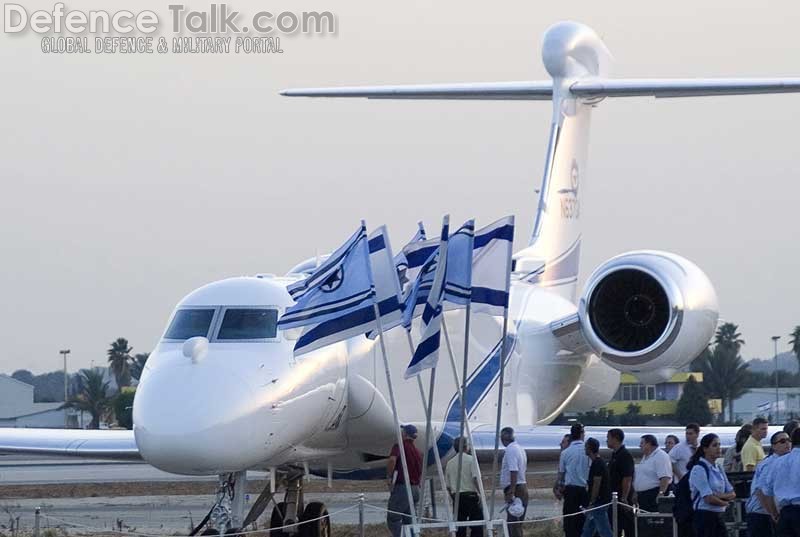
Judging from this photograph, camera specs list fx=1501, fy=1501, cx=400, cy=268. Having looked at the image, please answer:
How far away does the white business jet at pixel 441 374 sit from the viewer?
14.5m

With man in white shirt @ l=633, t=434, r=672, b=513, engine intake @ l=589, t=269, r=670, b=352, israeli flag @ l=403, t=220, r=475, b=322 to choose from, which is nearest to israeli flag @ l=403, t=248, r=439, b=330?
israeli flag @ l=403, t=220, r=475, b=322

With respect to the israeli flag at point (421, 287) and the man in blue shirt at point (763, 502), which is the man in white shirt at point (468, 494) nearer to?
the israeli flag at point (421, 287)

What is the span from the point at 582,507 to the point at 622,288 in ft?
18.1

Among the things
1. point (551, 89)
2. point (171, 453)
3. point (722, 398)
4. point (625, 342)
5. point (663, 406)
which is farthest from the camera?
point (663, 406)

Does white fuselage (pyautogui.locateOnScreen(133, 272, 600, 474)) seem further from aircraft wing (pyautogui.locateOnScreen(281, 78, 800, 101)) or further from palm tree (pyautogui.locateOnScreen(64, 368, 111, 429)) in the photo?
palm tree (pyautogui.locateOnScreen(64, 368, 111, 429))

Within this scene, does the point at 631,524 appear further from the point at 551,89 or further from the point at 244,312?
the point at 551,89

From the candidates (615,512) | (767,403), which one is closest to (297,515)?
(615,512)

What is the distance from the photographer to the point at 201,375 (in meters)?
14.5

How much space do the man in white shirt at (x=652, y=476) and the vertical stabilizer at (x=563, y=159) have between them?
796 centimetres

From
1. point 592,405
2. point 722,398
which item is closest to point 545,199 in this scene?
point 592,405

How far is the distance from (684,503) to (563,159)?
12.0 meters

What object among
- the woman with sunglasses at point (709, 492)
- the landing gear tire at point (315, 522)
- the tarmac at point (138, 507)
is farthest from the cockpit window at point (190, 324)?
the woman with sunglasses at point (709, 492)

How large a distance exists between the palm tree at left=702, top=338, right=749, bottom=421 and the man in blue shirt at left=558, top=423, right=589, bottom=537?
31459mm

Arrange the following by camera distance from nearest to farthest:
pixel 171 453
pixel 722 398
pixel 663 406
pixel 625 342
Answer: pixel 171 453 < pixel 625 342 < pixel 722 398 < pixel 663 406
